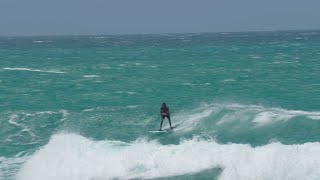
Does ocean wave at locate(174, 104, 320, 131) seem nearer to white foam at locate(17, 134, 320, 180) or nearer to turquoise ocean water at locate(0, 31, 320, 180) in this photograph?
turquoise ocean water at locate(0, 31, 320, 180)

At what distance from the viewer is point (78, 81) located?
1994 inches

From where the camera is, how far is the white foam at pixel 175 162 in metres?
19.4

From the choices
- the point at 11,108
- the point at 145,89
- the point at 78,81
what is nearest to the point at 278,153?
the point at 11,108

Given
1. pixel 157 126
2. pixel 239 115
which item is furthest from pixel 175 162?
pixel 239 115

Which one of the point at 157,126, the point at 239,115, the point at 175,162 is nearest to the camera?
the point at 175,162

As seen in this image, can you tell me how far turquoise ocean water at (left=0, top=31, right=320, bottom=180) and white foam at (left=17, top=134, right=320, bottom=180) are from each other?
1.6 inches

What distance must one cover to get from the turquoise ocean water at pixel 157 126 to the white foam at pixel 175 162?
0.14 feet

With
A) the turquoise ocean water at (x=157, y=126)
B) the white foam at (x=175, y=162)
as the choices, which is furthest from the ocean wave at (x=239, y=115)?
the white foam at (x=175, y=162)

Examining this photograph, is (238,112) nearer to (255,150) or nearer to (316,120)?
(316,120)

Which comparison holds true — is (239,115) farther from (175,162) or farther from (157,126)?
(175,162)

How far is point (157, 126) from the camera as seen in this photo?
28844mm

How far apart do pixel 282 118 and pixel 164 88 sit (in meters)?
16.5

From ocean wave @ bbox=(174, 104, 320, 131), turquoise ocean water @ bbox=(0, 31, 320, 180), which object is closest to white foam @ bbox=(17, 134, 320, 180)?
turquoise ocean water @ bbox=(0, 31, 320, 180)

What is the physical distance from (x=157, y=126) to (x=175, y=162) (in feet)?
27.2
